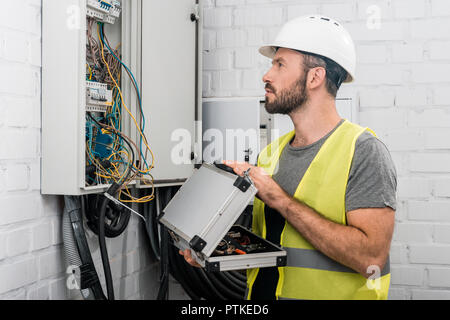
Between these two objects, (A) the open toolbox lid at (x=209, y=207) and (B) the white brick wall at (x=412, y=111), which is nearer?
(A) the open toolbox lid at (x=209, y=207)

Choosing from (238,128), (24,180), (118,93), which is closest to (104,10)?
(118,93)

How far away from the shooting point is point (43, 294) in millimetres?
1380

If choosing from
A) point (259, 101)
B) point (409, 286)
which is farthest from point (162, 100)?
point (409, 286)

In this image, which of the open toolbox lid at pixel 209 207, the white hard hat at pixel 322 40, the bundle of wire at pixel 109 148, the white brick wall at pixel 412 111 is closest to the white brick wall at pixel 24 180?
the bundle of wire at pixel 109 148

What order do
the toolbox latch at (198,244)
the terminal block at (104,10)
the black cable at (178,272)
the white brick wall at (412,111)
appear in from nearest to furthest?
the toolbox latch at (198,244) < the terminal block at (104,10) < the white brick wall at (412,111) < the black cable at (178,272)

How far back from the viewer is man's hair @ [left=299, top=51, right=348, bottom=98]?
133 cm

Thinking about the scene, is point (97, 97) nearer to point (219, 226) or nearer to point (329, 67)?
point (219, 226)

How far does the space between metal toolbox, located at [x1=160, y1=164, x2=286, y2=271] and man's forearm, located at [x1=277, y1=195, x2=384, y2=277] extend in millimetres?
97

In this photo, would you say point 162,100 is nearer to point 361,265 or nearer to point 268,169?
point 268,169

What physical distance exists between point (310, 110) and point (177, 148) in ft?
2.18

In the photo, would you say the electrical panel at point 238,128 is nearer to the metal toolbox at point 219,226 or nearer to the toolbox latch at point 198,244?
the metal toolbox at point 219,226

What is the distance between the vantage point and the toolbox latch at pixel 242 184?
1071 millimetres

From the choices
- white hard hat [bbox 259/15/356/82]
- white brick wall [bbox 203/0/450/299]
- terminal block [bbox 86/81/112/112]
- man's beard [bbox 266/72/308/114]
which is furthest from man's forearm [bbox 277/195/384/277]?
white brick wall [bbox 203/0/450/299]

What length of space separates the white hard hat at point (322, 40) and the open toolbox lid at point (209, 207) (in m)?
0.46
